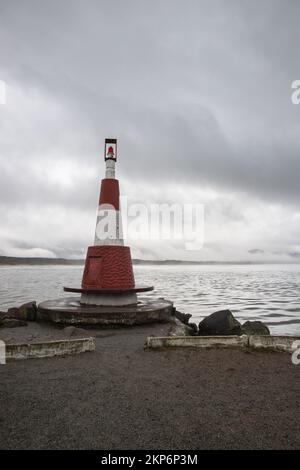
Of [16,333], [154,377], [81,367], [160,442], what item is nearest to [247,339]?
[154,377]

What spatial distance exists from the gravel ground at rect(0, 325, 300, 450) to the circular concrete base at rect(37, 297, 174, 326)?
316 centimetres

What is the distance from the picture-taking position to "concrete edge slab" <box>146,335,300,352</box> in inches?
287

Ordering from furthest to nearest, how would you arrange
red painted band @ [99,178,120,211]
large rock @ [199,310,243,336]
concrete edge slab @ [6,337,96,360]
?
red painted band @ [99,178,120,211] < large rock @ [199,310,243,336] < concrete edge slab @ [6,337,96,360]

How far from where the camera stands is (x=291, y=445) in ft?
11.7

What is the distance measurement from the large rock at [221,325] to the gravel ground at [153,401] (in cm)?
270

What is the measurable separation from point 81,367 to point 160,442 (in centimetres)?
275

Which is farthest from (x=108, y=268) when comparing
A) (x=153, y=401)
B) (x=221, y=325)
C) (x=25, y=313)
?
(x=153, y=401)

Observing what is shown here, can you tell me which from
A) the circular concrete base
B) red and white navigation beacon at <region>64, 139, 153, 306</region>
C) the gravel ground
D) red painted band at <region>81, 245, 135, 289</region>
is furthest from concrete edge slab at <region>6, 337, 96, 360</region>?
red painted band at <region>81, 245, 135, 289</region>

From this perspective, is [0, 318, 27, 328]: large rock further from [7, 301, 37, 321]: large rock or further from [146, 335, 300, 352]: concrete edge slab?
[146, 335, 300, 352]: concrete edge slab

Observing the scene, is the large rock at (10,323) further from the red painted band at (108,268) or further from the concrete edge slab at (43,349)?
the concrete edge slab at (43,349)

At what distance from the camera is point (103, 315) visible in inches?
401

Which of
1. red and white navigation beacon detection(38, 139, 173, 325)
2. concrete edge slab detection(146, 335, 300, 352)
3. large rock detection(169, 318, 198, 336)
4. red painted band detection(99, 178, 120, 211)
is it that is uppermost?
red painted band detection(99, 178, 120, 211)

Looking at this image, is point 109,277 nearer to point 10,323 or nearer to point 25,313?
point 25,313
